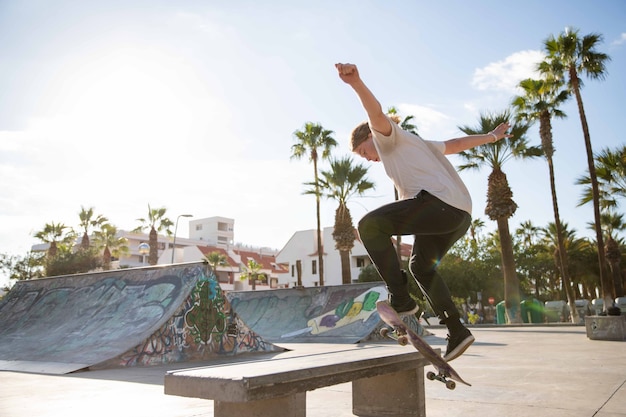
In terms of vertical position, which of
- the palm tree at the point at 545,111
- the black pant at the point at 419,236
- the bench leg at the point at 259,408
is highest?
the palm tree at the point at 545,111

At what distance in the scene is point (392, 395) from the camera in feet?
11.1

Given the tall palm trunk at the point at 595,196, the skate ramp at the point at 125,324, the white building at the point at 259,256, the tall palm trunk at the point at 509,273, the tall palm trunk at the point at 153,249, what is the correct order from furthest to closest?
1. the white building at the point at 259,256
2. the tall palm trunk at the point at 153,249
3. the tall palm trunk at the point at 509,273
4. the tall palm trunk at the point at 595,196
5. the skate ramp at the point at 125,324

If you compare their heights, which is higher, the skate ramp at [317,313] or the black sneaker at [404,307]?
the black sneaker at [404,307]

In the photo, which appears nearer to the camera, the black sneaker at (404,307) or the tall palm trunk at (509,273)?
the black sneaker at (404,307)

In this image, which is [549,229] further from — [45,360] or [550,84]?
[45,360]

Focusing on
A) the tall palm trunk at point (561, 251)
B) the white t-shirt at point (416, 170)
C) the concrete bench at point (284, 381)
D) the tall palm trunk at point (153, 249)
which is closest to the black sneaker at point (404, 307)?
the concrete bench at point (284, 381)

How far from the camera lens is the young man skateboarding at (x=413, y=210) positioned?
9.40ft

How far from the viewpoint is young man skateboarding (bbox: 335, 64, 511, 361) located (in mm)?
2865

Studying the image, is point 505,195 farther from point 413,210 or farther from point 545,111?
point 413,210

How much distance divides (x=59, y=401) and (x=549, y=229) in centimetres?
4717

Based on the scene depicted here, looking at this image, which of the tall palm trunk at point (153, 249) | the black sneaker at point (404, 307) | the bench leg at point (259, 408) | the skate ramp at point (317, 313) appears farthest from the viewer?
the tall palm trunk at point (153, 249)

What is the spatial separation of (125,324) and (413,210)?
25.2ft

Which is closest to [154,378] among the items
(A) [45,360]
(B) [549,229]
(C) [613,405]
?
(A) [45,360]

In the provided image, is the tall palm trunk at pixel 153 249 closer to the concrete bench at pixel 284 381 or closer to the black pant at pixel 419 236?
the concrete bench at pixel 284 381
